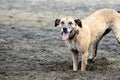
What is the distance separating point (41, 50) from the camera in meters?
12.7

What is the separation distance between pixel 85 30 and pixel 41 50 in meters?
2.83

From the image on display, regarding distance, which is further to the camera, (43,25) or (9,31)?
(43,25)

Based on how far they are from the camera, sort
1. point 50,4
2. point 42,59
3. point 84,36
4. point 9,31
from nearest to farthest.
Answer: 1. point 84,36
2. point 42,59
3. point 9,31
4. point 50,4

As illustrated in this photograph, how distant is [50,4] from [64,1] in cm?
152

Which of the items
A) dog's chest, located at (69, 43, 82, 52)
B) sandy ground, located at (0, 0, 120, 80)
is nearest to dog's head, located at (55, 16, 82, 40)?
dog's chest, located at (69, 43, 82, 52)

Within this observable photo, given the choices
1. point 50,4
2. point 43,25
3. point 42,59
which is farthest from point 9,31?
point 50,4

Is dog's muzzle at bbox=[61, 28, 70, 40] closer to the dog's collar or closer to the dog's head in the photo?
the dog's head

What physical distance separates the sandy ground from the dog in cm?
43

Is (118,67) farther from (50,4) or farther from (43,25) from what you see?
(50,4)

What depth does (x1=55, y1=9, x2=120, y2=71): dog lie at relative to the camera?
31.7 ft

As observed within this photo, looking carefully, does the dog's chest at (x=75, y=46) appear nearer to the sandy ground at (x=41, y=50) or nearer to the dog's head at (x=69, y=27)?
the dog's head at (x=69, y=27)

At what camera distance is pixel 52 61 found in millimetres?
11359

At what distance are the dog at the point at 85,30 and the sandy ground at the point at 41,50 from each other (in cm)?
43

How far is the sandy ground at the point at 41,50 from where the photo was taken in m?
9.60
